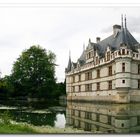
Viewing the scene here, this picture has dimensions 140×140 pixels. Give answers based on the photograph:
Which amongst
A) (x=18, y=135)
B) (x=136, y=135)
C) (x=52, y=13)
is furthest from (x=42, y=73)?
(x=136, y=135)

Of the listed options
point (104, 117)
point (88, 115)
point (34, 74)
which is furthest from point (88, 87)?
point (34, 74)

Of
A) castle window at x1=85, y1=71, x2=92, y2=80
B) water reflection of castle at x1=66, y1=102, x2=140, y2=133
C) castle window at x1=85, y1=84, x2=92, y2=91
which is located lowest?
water reflection of castle at x1=66, y1=102, x2=140, y2=133

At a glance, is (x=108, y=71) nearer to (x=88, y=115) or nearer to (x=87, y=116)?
(x=88, y=115)

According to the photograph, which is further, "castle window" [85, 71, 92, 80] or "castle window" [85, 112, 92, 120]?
"castle window" [85, 71, 92, 80]

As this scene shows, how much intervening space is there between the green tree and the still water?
614mm

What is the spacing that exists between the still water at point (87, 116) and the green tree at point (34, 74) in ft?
2.01

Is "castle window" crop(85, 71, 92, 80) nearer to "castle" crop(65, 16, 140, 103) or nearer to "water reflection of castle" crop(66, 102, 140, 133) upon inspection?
"castle" crop(65, 16, 140, 103)

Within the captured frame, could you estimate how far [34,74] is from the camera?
33.9 feet

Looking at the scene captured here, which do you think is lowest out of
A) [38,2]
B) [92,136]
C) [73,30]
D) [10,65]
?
[92,136]

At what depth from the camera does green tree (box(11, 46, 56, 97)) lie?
31.7 ft

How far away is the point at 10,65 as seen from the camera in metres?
9.62

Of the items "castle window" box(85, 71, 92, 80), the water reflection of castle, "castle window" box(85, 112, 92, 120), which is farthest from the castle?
"castle window" box(85, 112, 92, 120)

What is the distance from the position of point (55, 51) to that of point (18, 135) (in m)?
2.75

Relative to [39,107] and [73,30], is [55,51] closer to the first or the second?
[73,30]
